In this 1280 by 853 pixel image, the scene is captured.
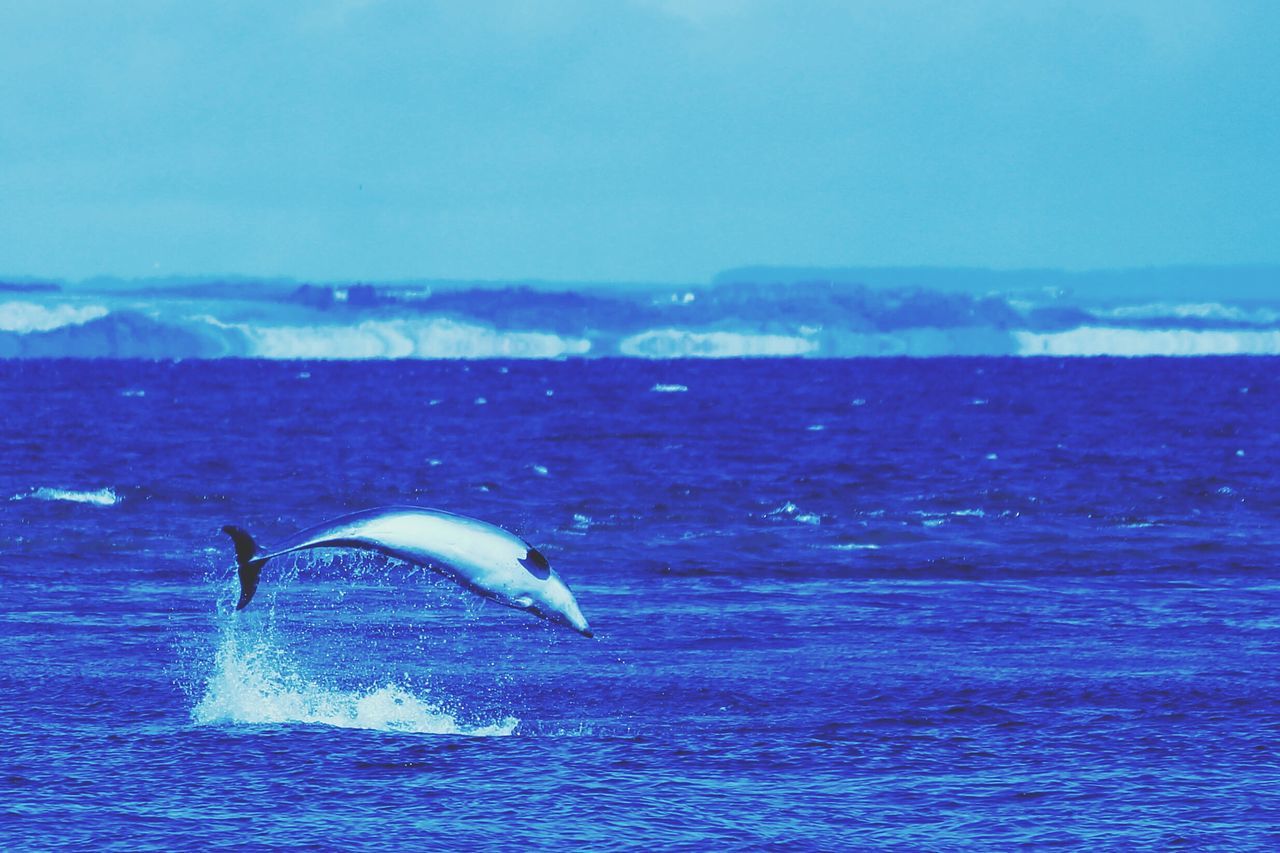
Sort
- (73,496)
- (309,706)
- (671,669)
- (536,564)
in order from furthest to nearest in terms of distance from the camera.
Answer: (73,496) < (671,669) < (309,706) < (536,564)

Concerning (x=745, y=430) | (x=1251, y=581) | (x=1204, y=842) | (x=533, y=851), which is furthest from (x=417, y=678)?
(x=745, y=430)

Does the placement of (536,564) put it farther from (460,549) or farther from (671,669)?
(671,669)

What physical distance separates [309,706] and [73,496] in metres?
23.8

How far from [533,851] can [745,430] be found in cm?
5721

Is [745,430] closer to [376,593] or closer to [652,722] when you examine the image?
[376,593]

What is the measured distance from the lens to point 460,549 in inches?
450

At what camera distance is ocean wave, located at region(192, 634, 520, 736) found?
1416 cm

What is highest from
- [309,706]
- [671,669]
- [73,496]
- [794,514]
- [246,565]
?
[246,565]

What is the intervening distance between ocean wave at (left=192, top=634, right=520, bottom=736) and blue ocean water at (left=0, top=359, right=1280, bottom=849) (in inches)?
2.1

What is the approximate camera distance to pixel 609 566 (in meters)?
25.8

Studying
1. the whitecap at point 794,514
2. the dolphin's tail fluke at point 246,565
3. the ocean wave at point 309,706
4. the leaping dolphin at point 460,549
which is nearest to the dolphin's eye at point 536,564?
the leaping dolphin at point 460,549

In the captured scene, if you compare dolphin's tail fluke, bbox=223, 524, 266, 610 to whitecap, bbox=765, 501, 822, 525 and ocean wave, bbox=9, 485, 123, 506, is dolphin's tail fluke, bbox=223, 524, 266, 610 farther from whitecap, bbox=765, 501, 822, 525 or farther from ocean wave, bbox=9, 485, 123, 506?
ocean wave, bbox=9, 485, 123, 506

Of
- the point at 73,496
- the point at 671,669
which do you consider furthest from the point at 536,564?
the point at 73,496

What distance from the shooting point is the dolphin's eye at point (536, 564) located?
11.1m
